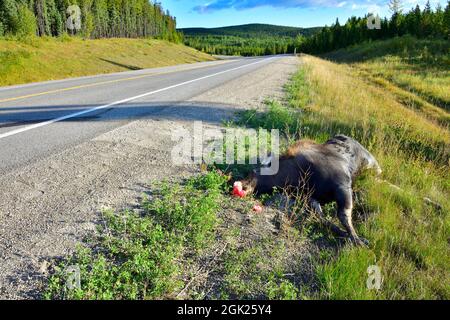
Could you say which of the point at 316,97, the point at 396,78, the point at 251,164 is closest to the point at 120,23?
the point at 396,78

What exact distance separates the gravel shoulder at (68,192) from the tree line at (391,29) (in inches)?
2181

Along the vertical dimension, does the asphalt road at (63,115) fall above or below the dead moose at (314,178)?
above

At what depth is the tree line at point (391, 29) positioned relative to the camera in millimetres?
55812

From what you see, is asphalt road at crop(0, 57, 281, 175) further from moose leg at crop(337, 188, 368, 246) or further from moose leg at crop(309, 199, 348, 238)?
moose leg at crop(337, 188, 368, 246)

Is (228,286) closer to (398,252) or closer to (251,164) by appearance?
(398,252)

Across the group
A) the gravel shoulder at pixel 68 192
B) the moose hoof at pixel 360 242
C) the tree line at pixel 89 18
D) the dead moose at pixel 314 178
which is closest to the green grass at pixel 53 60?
the tree line at pixel 89 18

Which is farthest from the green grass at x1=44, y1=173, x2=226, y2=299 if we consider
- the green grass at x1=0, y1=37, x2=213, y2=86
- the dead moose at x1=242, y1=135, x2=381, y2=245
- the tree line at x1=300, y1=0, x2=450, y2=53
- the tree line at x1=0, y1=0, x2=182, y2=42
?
the tree line at x1=300, y1=0, x2=450, y2=53

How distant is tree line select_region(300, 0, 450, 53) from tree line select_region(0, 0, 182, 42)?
129ft

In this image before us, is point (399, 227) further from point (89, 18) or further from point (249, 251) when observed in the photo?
point (89, 18)

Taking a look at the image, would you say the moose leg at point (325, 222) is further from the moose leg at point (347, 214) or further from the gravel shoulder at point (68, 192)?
the gravel shoulder at point (68, 192)

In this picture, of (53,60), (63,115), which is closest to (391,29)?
(53,60)

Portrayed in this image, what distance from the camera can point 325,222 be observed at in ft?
12.8

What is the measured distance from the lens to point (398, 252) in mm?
3561
